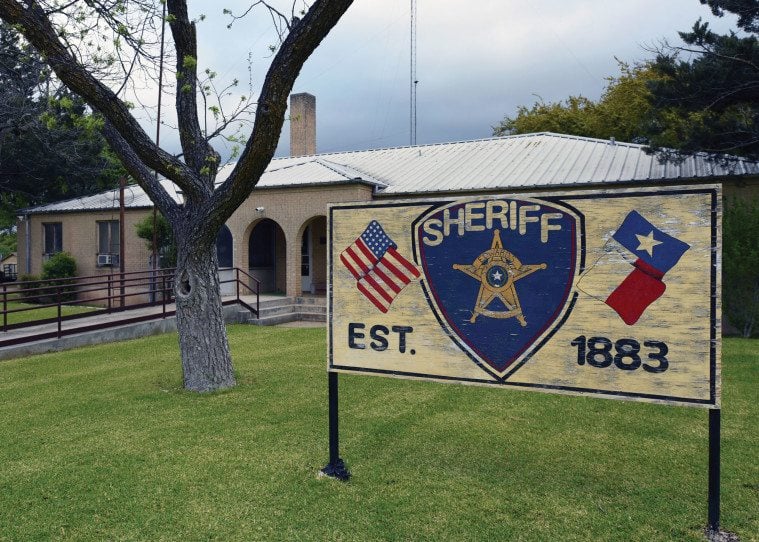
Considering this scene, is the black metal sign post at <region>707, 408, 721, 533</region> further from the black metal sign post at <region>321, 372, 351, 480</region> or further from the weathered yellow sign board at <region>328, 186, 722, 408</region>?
the black metal sign post at <region>321, 372, 351, 480</region>

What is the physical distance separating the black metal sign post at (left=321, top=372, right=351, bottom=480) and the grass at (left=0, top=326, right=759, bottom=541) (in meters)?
0.11

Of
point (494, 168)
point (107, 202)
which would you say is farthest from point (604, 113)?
point (107, 202)

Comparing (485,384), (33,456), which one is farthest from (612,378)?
(33,456)

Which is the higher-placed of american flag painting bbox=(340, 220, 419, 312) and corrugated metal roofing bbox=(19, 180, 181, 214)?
corrugated metal roofing bbox=(19, 180, 181, 214)

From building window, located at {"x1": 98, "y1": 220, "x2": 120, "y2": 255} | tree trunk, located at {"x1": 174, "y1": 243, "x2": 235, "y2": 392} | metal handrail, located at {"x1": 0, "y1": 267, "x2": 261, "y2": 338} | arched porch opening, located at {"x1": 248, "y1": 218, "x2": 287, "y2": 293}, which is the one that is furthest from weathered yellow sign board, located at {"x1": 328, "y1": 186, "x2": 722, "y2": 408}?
building window, located at {"x1": 98, "y1": 220, "x2": 120, "y2": 255}

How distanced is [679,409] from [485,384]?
3.73 m

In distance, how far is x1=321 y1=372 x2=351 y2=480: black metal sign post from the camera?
4863 millimetres

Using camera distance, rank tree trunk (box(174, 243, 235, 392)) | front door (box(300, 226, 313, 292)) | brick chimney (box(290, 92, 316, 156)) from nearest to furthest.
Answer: tree trunk (box(174, 243, 235, 392)), front door (box(300, 226, 313, 292)), brick chimney (box(290, 92, 316, 156))

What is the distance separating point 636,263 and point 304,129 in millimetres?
24141

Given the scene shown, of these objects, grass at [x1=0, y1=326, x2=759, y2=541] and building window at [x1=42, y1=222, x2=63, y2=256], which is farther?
building window at [x1=42, y1=222, x2=63, y2=256]

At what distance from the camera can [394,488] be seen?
15.2 feet

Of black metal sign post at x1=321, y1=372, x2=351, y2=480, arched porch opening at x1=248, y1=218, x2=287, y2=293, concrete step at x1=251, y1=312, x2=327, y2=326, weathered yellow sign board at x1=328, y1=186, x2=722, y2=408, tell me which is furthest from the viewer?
arched porch opening at x1=248, y1=218, x2=287, y2=293

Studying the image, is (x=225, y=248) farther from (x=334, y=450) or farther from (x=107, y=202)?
(x=334, y=450)

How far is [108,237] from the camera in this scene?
2252cm
